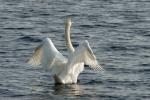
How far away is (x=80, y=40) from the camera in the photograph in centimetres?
2566

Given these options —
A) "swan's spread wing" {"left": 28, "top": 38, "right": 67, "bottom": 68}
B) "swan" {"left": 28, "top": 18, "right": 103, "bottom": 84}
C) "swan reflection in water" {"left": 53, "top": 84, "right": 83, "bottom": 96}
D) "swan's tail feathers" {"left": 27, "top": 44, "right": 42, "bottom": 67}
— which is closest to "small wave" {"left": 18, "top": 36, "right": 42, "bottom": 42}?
"swan's tail feathers" {"left": 27, "top": 44, "right": 42, "bottom": 67}

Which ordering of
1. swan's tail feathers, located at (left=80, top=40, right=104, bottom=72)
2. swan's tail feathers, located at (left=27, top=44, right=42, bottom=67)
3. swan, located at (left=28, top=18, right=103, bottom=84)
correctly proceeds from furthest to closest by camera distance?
swan's tail feathers, located at (left=27, top=44, right=42, bottom=67) → swan, located at (left=28, top=18, right=103, bottom=84) → swan's tail feathers, located at (left=80, top=40, right=104, bottom=72)

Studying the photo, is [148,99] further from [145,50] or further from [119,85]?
[145,50]

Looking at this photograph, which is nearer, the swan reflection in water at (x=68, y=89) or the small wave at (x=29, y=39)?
the swan reflection in water at (x=68, y=89)

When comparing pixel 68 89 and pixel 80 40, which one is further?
pixel 80 40

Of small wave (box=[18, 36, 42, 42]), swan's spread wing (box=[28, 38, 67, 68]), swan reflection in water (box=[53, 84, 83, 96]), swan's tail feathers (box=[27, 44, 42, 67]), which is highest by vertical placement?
swan's spread wing (box=[28, 38, 67, 68])

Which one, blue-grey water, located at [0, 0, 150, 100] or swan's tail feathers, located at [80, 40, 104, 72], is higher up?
swan's tail feathers, located at [80, 40, 104, 72]

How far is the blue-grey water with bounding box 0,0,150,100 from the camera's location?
61.9 feet

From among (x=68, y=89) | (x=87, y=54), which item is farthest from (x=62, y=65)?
(x=87, y=54)

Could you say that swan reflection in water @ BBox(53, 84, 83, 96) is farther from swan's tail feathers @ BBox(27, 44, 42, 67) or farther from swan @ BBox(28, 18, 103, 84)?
swan's tail feathers @ BBox(27, 44, 42, 67)

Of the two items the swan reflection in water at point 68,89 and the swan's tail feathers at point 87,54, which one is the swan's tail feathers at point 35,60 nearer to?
the swan reflection in water at point 68,89

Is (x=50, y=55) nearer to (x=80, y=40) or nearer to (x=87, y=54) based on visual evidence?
(x=87, y=54)

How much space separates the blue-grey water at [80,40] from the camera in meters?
18.9

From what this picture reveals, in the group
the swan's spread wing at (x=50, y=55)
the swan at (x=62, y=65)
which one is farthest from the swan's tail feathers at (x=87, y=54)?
the swan's spread wing at (x=50, y=55)
